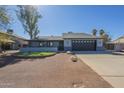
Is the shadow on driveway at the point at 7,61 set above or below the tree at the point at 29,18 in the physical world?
below

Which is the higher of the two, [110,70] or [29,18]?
[29,18]

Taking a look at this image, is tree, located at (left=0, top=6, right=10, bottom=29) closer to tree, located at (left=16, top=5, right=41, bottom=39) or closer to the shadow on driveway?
the shadow on driveway

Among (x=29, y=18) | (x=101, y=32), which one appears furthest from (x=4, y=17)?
(x=101, y=32)

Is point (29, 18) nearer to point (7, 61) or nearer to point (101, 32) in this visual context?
point (7, 61)

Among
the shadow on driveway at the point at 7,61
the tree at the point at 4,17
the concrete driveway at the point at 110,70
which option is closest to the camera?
the concrete driveway at the point at 110,70

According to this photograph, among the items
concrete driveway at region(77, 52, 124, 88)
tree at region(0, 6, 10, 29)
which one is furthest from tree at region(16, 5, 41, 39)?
concrete driveway at region(77, 52, 124, 88)

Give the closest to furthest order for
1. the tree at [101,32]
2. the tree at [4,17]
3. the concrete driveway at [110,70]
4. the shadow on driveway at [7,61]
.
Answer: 1. the concrete driveway at [110,70]
2. the shadow on driveway at [7,61]
3. the tree at [4,17]
4. the tree at [101,32]

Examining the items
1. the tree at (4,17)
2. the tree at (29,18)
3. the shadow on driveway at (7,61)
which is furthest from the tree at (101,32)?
the shadow on driveway at (7,61)

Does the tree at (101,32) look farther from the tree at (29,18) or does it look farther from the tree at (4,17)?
the tree at (4,17)

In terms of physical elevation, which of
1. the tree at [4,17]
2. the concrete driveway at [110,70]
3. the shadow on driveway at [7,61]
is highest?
the tree at [4,17]

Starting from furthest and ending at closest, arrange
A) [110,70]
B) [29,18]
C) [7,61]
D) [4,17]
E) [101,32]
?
[101,32]
[29,18]
[4,17]
[7,61]
[110,70]

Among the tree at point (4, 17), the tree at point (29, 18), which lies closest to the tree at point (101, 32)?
the tree at point (29, 18)

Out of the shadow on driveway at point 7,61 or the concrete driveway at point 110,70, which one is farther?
the shadow on driveway at point 7,61
